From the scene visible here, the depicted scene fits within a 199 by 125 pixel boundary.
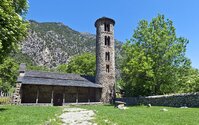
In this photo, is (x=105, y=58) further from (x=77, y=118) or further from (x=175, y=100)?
(x=77, y=118)

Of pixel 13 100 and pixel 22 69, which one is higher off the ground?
pixel 22 69

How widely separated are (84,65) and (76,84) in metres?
22.8

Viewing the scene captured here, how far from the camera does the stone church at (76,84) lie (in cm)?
3027

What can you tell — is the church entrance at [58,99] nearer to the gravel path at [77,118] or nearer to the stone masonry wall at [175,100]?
the stone masonry wall at [175,100]

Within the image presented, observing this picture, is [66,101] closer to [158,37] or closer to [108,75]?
[108,75]

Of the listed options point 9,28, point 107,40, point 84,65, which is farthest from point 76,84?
point 84,65

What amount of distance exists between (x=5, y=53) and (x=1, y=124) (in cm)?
647

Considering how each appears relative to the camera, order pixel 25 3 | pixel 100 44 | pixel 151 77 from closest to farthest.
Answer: pixel 25 3 → pixel 151 77 → pixel 100 44

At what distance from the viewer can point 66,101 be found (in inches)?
1318

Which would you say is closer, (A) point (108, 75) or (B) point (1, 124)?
(B) point (1, 124)

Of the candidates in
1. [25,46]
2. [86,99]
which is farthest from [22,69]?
[25,46]

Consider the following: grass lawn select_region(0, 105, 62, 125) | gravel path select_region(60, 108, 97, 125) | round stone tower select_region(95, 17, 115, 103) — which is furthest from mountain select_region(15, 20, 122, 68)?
gravel path select_region(60, 108, 97, 125)

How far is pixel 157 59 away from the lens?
30.9 metres

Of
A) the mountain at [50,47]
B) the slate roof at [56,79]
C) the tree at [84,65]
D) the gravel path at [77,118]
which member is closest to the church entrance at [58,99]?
the slate roof at [56,79]
